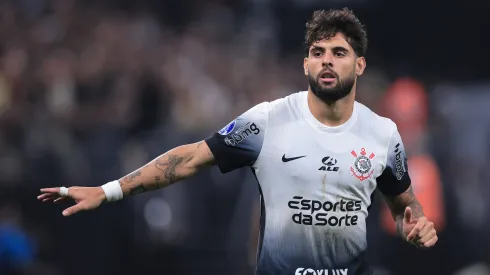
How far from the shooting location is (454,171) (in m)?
13.8

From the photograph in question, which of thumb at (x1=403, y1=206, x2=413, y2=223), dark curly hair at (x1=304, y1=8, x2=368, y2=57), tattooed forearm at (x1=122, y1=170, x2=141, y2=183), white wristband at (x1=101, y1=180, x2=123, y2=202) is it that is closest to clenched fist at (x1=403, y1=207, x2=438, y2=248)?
thumb at (x1=403, y1=206, x2=413, y2=223)

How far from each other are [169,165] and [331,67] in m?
1.23

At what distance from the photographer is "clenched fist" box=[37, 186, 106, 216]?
6523mm

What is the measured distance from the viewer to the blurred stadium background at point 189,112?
12.6 metres

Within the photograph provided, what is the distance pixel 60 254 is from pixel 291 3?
4484 mm

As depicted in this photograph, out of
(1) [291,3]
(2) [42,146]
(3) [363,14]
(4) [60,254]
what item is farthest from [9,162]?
(3) [363,14]

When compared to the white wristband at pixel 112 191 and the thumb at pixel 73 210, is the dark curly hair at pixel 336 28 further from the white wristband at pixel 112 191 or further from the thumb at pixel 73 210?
the thumb at pixel 73 210

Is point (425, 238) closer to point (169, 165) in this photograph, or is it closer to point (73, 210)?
point (169, 165)

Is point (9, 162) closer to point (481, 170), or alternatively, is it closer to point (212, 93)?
point (212, 93)

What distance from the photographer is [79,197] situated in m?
6.62

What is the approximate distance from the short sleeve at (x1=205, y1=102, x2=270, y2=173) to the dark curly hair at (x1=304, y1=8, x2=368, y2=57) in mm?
620

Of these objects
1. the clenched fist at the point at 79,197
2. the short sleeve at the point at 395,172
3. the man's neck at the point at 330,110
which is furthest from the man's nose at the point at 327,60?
the clenched fist at the point at 79,197

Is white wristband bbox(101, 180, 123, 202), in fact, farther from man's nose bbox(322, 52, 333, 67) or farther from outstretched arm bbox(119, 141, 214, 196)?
man's nose bbox(322, 52, 333, 67)

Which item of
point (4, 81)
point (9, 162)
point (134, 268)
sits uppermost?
point (4, 81)
